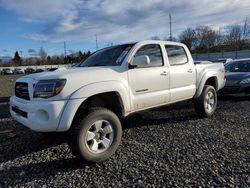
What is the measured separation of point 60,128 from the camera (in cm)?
383

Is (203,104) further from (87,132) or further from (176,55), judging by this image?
(87,132)

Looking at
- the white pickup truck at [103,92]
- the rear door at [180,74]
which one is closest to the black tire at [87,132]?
the white pickup truck at [103,92]

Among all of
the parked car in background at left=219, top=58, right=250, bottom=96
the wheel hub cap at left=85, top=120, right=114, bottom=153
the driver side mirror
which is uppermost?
the driver side mirror

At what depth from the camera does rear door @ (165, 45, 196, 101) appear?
5633 mm

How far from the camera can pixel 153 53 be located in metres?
5.46

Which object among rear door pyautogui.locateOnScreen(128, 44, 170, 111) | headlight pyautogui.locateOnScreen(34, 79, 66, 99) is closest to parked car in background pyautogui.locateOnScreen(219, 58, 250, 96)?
rear door pyautogui.locateOnScreen(128, 44, 170, 111)

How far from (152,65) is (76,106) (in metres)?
1.95

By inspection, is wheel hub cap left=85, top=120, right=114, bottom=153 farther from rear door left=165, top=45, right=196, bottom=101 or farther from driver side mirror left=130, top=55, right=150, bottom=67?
rear door left=165, top=45, right=196, bottom=101

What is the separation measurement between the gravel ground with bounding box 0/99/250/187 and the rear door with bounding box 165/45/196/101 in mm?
744

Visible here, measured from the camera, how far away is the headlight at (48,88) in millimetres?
3820

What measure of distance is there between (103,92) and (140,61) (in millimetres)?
968

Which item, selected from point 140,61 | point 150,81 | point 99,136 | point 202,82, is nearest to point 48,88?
point 99,136

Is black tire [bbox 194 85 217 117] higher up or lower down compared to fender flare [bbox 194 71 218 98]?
lower down

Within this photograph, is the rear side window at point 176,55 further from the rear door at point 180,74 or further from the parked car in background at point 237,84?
the parked car in background at point 237,84
